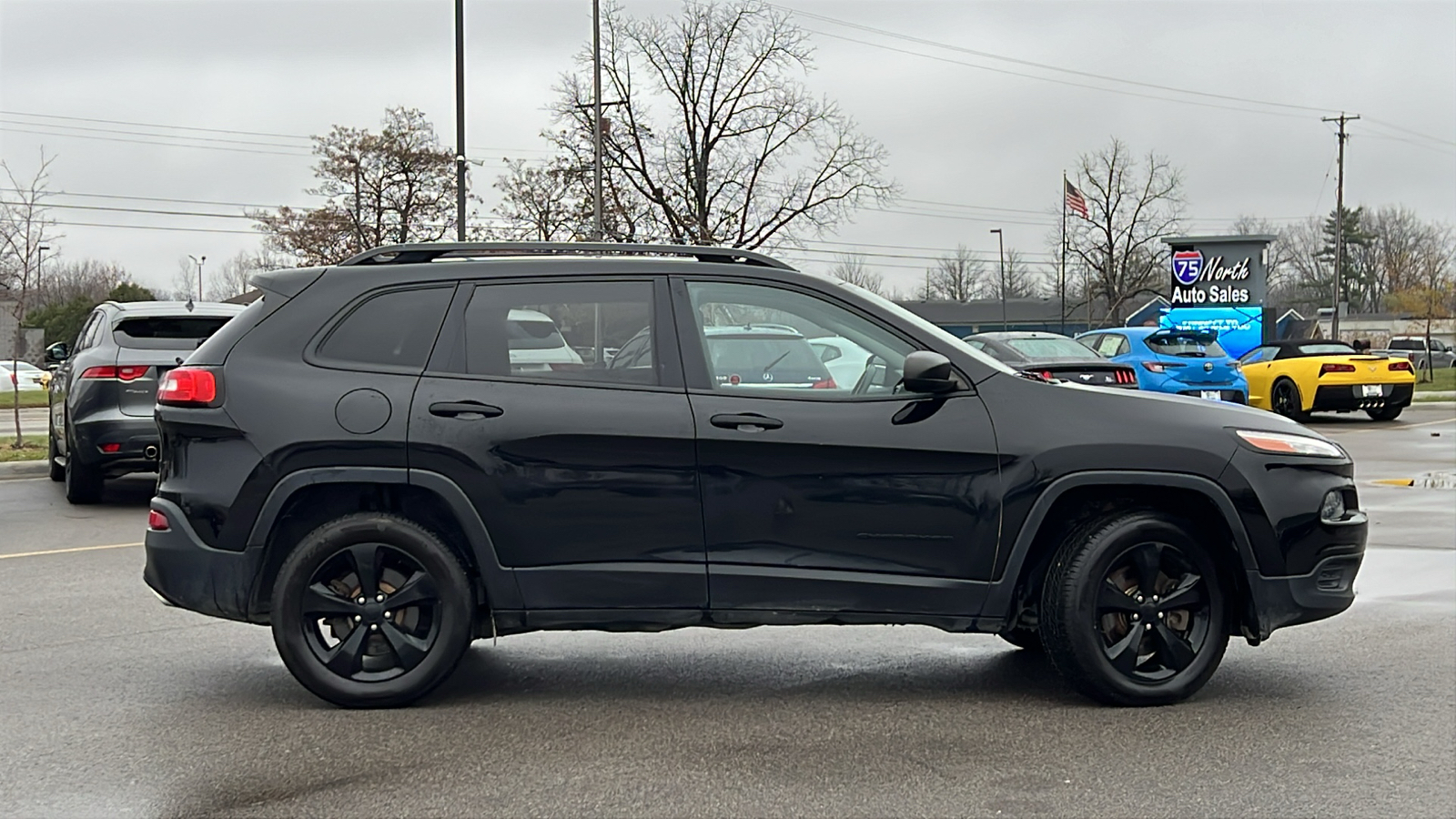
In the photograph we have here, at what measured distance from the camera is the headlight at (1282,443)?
525 centimetres

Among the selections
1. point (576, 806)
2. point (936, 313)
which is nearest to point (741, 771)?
point (576, 806)

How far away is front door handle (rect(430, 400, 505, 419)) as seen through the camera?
5.14 metres

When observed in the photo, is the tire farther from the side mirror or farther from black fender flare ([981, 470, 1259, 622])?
the side mirror

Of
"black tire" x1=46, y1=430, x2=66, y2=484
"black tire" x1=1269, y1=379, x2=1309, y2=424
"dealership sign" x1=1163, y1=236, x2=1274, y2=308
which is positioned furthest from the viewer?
"dealership sign" x1=1163, y1=236, x2=1274, y2=308

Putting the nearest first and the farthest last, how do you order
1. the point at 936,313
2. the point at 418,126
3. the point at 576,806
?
the point at 576,806 → the point at 418,126 → the point at 936,313

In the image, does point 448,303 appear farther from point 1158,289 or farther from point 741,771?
point 1158,289

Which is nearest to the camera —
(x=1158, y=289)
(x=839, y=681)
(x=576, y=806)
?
(x=576, y=806)

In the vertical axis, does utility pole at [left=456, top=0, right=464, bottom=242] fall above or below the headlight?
above

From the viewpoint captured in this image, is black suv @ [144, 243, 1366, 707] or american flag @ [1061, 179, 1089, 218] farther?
american flag @ [1061, 179, 1089, 218]

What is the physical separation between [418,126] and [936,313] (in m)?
51.0

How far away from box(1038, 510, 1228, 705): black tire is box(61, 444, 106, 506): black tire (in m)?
9.17

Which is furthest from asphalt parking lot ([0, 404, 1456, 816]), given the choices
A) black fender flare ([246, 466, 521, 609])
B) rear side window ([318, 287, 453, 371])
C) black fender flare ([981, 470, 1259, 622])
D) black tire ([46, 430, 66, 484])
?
black tire ([46, 430, 66, 484])

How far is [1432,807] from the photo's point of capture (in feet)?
13.7

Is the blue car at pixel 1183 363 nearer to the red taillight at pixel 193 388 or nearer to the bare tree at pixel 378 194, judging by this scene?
the red taillight at pixel 193 388
